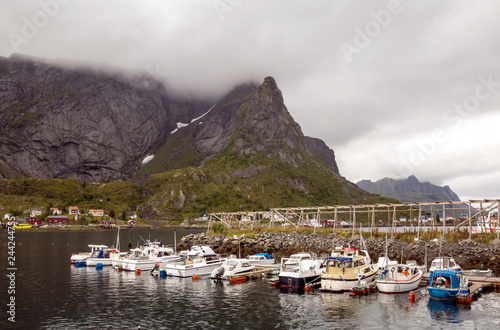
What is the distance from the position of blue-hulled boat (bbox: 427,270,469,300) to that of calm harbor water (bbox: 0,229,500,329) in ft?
3.25

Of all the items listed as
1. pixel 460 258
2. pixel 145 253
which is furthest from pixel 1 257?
pixel 460 258

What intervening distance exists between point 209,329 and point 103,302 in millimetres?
15104

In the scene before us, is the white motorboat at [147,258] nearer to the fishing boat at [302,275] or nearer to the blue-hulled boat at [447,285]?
the fishing boat at [302,275]

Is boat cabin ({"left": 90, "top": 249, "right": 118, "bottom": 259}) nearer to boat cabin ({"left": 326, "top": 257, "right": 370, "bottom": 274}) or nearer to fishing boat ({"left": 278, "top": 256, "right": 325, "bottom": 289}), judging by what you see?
fishing boat ({"left": 278, "top": 256, "right": 325, "bottom": 289})

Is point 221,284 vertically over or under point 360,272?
under

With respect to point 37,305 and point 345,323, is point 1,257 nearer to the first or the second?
point 37,305

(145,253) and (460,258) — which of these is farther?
(145,253)

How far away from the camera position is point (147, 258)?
60438 mm

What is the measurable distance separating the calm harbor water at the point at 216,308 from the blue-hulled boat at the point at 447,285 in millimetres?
992

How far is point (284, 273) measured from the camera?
43438mm

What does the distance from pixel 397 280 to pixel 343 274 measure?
5794 millimetres

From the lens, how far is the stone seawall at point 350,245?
53031 mm

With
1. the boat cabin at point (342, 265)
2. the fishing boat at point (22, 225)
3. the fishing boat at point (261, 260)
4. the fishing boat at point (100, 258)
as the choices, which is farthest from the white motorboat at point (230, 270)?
the fishing boat at point (22, 225)

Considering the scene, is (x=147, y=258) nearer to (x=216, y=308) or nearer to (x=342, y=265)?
(x=216, y=308)
